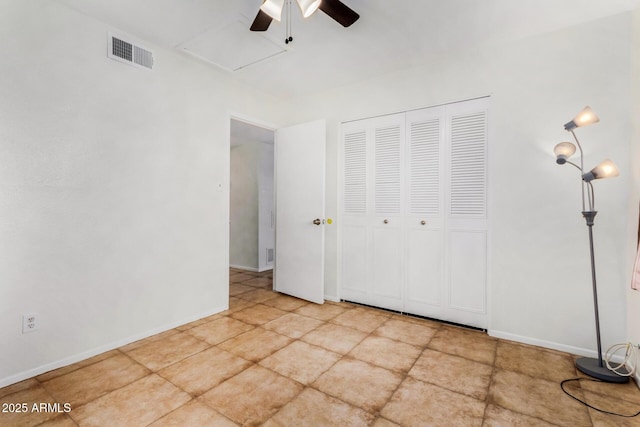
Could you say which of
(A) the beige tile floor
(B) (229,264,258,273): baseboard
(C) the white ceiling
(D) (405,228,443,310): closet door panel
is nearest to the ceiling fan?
(C) the white ceiling

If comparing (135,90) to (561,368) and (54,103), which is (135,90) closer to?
(54,103)

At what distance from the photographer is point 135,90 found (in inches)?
100

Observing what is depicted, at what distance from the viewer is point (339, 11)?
185 centimetres

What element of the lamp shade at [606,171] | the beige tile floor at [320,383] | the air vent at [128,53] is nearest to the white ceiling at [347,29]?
the air vent at [128,53]

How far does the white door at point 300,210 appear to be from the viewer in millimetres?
3566

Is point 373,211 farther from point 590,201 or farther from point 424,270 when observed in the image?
point 590,201

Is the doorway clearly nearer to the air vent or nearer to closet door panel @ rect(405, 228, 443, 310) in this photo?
the air vent

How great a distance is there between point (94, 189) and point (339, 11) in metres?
2.20

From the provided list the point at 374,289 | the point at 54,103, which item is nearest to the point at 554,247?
the point at 374,289

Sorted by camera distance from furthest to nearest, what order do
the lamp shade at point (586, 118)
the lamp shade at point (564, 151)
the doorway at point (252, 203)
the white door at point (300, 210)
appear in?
the doorway at point (252, 203)
the white door at point (300, 210)
the lamp shade at point (564, 151)
the lamp shade at point (586, 118)

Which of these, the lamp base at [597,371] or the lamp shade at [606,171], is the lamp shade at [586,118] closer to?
the lamp shade at [606,171]

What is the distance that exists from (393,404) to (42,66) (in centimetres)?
318

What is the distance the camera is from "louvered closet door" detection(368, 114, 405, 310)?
3.22 meters

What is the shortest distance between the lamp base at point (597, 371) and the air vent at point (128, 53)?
13.5ft
